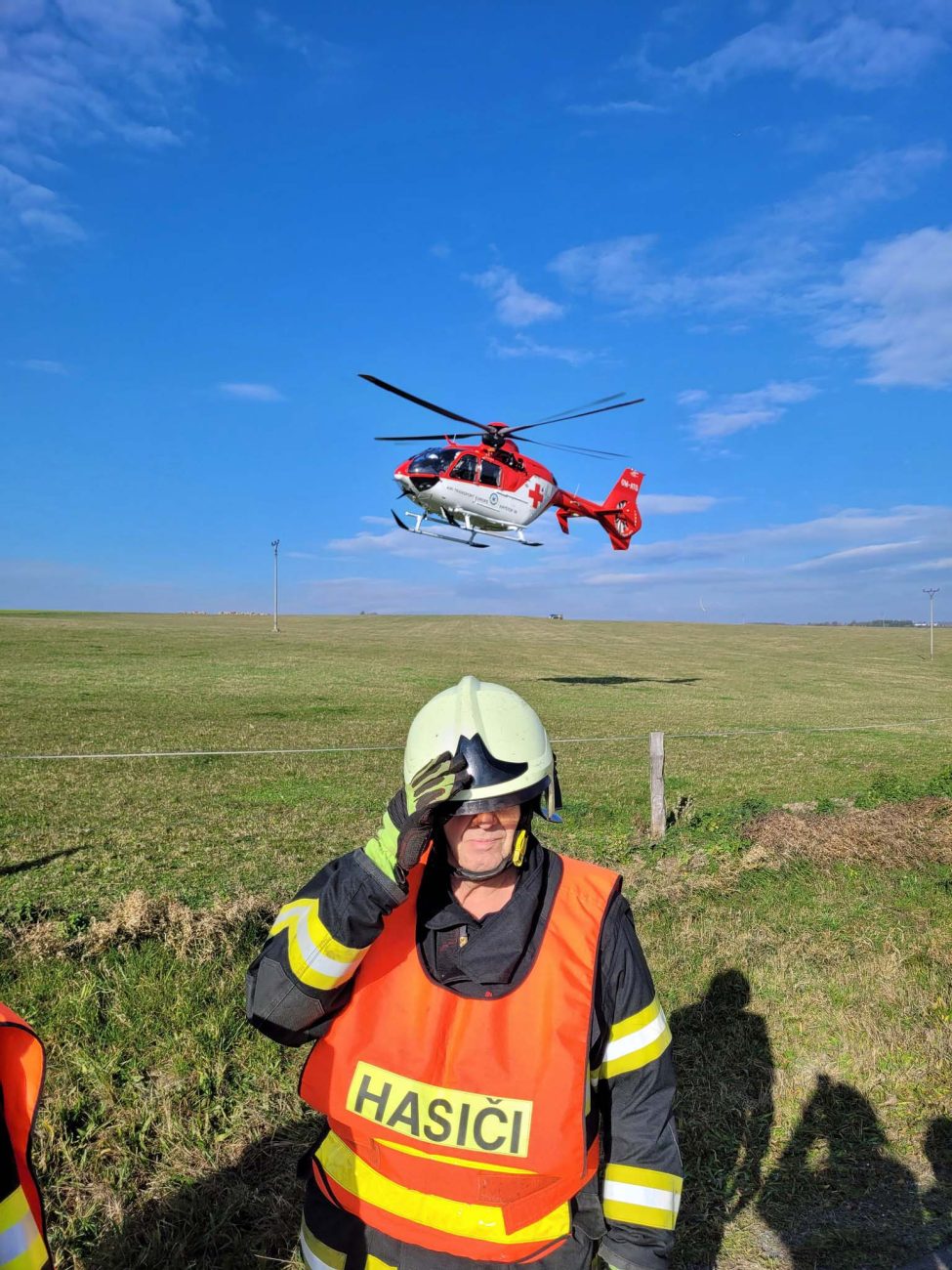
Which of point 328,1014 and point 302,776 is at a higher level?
point 328,1014

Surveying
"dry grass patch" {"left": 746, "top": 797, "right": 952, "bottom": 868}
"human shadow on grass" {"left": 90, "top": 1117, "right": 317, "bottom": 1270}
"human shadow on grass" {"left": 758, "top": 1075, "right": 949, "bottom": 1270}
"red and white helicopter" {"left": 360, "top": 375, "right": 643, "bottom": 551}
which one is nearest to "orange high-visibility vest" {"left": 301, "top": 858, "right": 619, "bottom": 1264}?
"human shadow on grass" {"left": 90, "top": 1117, "right": 317, "bottom": 1270}

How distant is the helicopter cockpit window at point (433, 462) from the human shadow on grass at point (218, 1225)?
82.0 feet

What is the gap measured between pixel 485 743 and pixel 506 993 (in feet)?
2.21

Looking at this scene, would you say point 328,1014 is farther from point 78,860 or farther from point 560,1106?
point 78,860

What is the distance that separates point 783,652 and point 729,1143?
60.6 metres

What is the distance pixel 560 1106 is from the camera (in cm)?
215

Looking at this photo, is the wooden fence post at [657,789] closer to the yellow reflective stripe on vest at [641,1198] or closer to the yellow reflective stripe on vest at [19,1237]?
the yellow reflective stripe on vest at [641,1198]

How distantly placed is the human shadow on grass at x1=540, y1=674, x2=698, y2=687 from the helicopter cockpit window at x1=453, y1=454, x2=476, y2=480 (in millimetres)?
10607

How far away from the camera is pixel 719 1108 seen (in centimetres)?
446

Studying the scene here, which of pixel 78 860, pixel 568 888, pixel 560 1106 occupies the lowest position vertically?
pixel 78 860

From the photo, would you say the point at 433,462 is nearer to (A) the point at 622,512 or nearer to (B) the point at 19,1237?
(A) the point at 622,512

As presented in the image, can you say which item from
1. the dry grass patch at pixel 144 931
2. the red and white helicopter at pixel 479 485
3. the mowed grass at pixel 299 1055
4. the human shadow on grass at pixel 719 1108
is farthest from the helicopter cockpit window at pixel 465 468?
the human shadow on grass at pixel 719 1108

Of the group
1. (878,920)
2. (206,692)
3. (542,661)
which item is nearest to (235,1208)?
(878,920)

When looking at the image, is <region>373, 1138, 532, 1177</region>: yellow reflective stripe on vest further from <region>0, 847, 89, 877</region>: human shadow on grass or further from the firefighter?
<region>0, 847, 89, 877</region>: human shadow on grass
